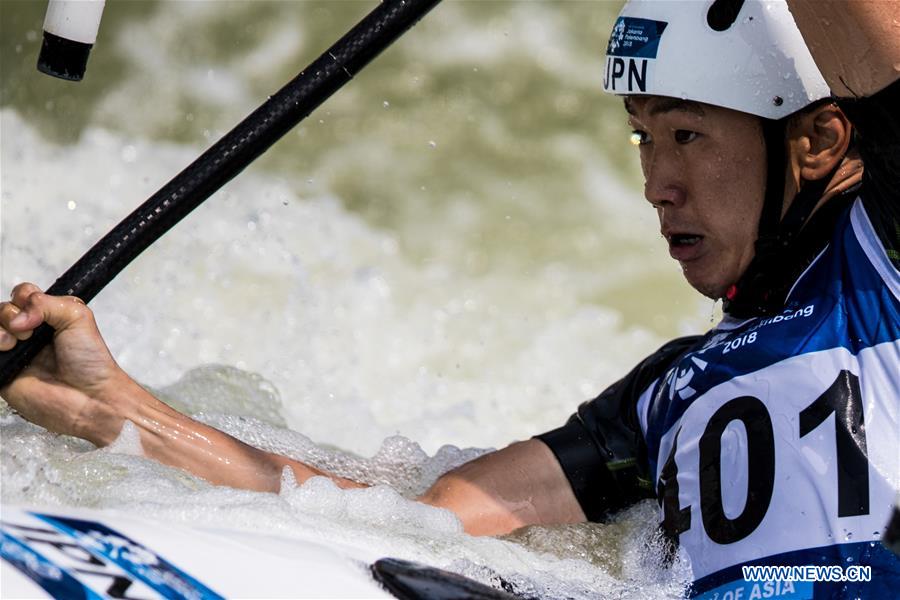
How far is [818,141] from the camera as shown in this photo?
225 cm

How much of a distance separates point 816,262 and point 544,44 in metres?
4.33

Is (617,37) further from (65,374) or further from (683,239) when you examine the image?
(65,374)

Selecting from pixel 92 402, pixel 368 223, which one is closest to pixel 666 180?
pixel 92 402

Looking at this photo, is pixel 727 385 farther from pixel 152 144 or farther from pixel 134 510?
pixel 152 144

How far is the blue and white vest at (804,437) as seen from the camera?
75.1 inches

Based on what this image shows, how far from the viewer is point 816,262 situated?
2143 millimetres

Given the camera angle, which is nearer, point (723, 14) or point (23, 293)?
point (23, 293)

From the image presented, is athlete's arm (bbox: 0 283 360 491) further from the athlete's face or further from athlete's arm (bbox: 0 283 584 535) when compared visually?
the athlete's face

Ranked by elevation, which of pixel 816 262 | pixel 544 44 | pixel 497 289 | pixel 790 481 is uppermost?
pixel 544 44

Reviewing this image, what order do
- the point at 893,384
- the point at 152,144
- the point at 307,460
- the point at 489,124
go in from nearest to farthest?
the point at 893,384 < the point at 307,460 < the point at 152,144 < the point at 489,124

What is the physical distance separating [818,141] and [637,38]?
41 cm

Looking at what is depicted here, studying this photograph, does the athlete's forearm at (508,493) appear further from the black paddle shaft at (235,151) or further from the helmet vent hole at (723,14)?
the helmet vent hole at (723,14)

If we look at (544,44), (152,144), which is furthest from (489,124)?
(152,144)

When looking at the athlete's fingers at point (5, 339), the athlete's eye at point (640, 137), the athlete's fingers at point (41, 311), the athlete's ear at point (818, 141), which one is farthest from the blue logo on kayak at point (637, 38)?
the athlete's fingers at point (5, 339)
